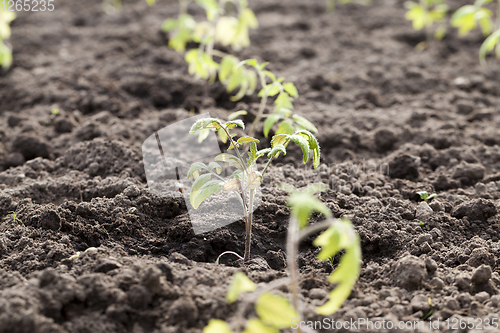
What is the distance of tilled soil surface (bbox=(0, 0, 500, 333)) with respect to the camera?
154cm

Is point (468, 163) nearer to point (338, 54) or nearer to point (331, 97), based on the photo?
point (331, 97)

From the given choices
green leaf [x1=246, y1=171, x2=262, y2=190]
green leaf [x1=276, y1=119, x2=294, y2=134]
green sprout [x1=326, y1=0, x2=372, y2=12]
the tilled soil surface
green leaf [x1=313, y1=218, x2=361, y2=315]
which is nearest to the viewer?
green leaf [x1=313, y1=218, x2=361, y2=315]

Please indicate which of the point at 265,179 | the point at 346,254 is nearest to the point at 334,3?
the point at 265,179

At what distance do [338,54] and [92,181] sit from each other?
115 inches

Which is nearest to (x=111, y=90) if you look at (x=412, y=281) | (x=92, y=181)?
(x=92, y=181)

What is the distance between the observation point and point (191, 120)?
2.98 meters

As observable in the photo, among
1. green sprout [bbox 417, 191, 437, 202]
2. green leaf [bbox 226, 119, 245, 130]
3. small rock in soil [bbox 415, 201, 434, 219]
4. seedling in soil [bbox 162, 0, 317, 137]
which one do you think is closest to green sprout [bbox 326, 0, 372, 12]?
seedling in soil [bbox 162, 0, 317, 137]

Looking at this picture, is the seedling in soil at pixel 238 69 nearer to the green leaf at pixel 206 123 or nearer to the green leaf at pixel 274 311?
the green leaf at pixel 206 123

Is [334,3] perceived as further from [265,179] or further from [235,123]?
[235,123]

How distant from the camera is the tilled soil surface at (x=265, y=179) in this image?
1.54 m

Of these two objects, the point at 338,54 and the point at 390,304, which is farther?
the point at 338,54

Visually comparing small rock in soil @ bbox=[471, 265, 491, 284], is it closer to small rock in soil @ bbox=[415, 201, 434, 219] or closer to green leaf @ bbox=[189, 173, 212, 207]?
small rock in soil @ bbox=[415, 201, 434, 219]

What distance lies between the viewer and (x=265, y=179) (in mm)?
2445

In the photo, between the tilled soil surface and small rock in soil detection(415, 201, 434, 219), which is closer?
the tilled soil surface
